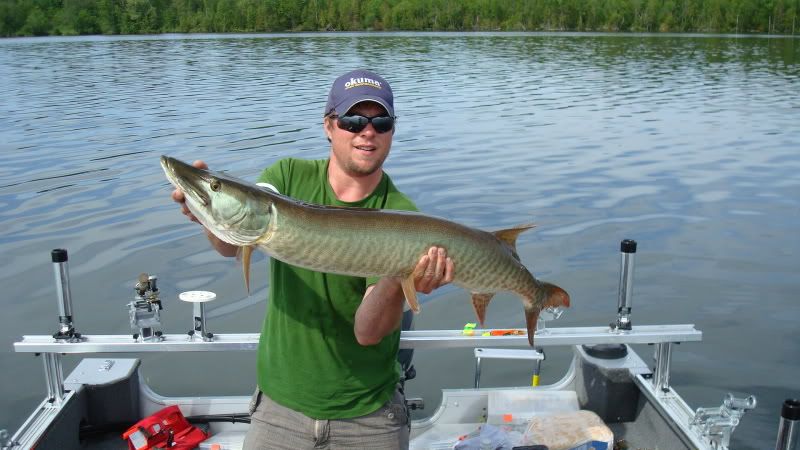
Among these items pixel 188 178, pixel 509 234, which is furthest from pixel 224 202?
pixel 509 234

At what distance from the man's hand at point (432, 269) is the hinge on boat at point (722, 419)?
1.62 metres

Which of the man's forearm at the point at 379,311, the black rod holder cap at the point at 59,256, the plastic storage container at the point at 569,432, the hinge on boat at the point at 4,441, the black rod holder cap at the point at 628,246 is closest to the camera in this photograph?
the man's forearm at the point at 379,311

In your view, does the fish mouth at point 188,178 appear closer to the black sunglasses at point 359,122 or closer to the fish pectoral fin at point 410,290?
the black sunglasses at point 359,122

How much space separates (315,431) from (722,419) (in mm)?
1961

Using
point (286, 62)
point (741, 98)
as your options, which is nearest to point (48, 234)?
point (741, 98)

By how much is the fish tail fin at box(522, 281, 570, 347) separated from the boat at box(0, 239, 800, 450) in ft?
2.26

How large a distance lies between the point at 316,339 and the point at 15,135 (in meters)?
16.5

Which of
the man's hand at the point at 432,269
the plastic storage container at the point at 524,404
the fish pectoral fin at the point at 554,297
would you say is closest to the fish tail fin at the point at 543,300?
the fish pectoral fin at the point at 554,297

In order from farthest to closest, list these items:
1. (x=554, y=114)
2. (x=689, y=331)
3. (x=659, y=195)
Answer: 1. (x=554, y=114)
2. (x=659, y=195)
3. (x=689, y=331)

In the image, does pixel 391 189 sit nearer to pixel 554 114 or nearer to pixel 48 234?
pixel 48 234

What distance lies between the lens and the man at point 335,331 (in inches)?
114

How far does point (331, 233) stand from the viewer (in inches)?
103

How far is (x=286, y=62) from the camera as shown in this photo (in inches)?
1399

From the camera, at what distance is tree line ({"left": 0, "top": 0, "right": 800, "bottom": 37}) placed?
253 feet
